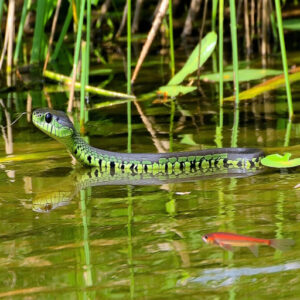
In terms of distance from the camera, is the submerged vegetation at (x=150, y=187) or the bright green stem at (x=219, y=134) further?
the bright green stem at (x=219, y=134)

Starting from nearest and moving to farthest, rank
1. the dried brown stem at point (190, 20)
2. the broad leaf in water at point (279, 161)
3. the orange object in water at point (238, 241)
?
the orange object in water at point (238, 241) < the broad leaf in water at point (279, 161) < the dried brown stem at point (190, 20)

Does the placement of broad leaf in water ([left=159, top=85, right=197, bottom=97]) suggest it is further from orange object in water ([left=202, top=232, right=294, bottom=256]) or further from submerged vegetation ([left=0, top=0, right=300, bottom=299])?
orange object in water ([left=202, top=232, right=294, bottom=256])

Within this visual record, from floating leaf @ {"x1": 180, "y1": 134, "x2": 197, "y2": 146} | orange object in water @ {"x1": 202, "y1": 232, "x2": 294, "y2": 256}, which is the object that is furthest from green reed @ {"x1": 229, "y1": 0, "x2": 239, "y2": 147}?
orange object in water @ {"x1": 202, "y1": 232, "x2": 294, "y2": 256}

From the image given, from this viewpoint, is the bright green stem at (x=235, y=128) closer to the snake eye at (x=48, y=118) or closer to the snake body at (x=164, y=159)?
the snake body at (x=164, y=159)

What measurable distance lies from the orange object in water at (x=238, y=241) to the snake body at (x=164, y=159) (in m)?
1.80

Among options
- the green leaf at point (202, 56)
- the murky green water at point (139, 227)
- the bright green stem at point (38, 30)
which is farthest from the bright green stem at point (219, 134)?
the bright green stem at point (38, 30)

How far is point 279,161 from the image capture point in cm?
527

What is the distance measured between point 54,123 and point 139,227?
1.95 metres

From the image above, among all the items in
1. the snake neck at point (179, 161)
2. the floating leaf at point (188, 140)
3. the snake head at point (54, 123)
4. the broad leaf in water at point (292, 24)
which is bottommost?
the snake neck at point (179, 161)

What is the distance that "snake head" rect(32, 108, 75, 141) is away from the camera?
586cm

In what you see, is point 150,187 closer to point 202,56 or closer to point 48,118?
point 48,118

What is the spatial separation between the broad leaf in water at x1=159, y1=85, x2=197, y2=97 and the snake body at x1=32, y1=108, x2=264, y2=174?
2311 mm

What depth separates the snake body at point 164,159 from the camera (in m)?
5.58

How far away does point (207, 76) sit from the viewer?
8.77 m
